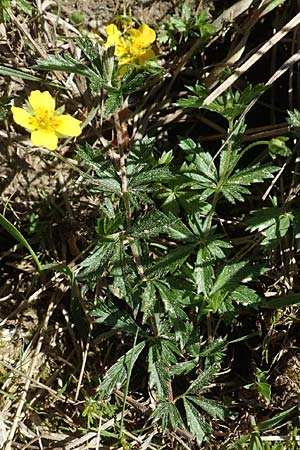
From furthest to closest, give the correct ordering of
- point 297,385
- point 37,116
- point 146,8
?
1. point 146,8
2. point 297,385
3. point 37,116

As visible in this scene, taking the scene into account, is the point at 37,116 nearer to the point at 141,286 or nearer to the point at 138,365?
the point at 141,286

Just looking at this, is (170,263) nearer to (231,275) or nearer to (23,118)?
(231,275)

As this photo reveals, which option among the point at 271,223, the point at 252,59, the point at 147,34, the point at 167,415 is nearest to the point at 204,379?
the point at 167,415

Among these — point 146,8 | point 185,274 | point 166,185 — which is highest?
point 146,8

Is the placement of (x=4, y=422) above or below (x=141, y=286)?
below

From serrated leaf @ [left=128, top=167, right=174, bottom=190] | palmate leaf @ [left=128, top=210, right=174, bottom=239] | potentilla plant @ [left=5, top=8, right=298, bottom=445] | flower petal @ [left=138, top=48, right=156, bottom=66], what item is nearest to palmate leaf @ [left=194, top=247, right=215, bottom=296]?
potentilla plant @ [left=5, top=8, right=298, bottom=445]

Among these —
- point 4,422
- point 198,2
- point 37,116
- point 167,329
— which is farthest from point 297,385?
point 198,2
